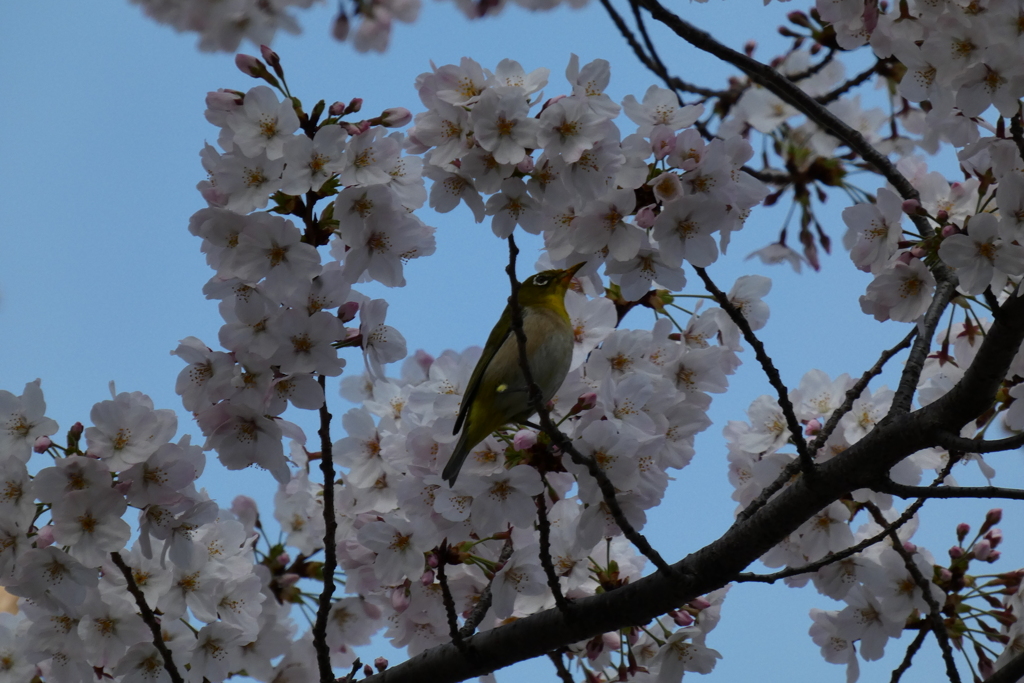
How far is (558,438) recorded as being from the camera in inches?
91.3

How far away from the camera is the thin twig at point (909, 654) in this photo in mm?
2859

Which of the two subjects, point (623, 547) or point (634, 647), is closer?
point (634, 647)

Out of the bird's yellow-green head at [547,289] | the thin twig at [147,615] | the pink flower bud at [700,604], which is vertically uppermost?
the bird's yellow-green head at [547,289]

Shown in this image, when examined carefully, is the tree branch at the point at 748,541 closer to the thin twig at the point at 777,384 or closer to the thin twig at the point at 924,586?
the thin twig at the point at 777,384

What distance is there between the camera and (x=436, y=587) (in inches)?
130

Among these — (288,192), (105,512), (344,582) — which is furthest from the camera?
(344,582)

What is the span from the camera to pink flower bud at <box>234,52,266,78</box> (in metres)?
2.62

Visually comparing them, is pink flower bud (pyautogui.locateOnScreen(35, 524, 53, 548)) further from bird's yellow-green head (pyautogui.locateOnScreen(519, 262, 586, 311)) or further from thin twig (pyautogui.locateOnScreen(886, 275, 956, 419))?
thin twig (pyautogui.locateOnScreen(886, 275, 956, 419))

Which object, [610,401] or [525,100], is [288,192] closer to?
[525,100]

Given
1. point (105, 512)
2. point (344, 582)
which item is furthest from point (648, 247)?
point (344, 582)

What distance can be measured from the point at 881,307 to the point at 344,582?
2.35 m

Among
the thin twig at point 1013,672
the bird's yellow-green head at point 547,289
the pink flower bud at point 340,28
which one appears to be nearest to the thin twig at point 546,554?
the bird's yellow-green head at point 547,289

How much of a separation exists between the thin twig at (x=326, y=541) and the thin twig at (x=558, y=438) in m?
0.62

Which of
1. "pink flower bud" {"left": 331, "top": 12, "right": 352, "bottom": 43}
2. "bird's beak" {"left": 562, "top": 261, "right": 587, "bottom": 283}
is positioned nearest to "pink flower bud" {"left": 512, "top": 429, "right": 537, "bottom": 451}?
"bird's beak" {"left": 562, "top": 261, "right": 587, "bottom": 283}
